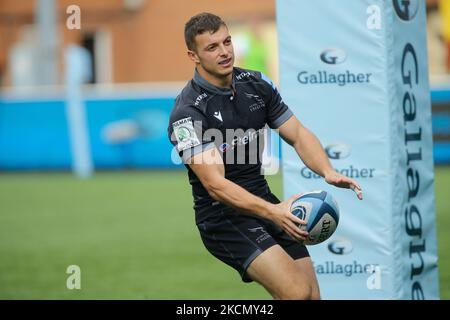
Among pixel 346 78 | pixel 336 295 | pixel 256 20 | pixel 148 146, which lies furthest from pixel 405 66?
pixel 256 20

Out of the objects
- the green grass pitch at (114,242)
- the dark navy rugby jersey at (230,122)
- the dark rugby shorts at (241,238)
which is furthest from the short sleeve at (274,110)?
the green grass pitch at (114,242)

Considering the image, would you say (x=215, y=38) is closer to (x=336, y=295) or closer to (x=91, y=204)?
(x=336, y=295)

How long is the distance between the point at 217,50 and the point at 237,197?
1.03 meters

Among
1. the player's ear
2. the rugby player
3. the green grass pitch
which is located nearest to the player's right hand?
the rugby player

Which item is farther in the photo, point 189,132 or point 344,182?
point 344,182

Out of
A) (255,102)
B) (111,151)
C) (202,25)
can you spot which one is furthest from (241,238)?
(111,151)

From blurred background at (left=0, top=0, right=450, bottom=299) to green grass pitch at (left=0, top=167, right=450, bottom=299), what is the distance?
0.07 ft

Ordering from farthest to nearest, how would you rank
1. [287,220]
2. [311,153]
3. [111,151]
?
1. [111,151]
2. [311,153]
3. [287,220]

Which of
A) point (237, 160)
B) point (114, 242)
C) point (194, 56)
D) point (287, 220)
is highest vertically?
point (194, 56)

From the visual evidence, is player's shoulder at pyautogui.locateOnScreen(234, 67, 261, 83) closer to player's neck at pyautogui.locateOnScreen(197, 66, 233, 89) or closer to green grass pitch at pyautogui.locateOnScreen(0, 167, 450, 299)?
player's neck at pyautogui.locateOnScreen(197, 66, 233, 89)

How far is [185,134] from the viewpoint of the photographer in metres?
6.42

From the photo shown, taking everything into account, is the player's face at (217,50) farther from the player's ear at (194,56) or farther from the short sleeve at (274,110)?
the short sleeve at (274,110)

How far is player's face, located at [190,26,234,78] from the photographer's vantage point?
21.4 feet

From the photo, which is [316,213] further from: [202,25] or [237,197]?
[202,25]
